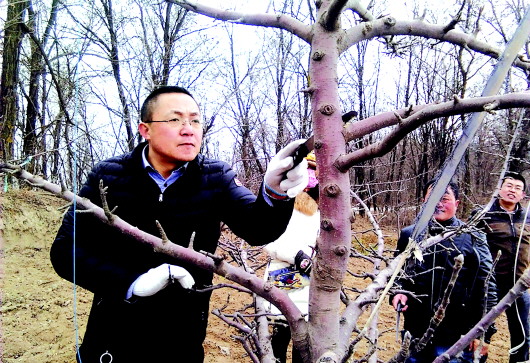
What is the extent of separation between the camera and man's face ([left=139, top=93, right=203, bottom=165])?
1524 mm

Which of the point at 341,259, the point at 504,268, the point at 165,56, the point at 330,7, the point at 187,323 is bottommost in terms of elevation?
the point at 504,268

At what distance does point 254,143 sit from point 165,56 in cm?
372

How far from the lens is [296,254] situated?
2811 mm

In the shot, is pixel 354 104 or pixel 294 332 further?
pixel 354 104

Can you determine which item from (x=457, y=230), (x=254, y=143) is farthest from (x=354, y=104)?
(x=457, y=230)

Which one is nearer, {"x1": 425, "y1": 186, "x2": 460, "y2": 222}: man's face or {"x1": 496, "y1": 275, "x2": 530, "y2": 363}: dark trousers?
{"x1": 425, "y1": 186, "x2": 460, "y2": 222}: man's face

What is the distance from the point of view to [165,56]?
863 centimetres

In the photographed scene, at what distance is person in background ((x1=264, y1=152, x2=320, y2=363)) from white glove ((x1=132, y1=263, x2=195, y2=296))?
1.45 m

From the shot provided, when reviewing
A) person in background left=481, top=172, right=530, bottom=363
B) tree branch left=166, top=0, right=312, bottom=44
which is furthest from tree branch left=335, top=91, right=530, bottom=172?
person in background left=481, top=172, right=530, bottom=363

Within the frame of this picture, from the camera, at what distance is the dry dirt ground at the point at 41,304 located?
13.7ft

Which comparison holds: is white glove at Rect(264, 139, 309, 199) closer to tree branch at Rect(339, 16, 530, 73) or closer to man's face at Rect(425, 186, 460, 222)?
tree branch at Rect(339, 16, 530, 73)

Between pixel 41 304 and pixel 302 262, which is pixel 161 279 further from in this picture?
pixel 41 304

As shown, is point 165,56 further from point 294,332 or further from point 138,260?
point 294,332

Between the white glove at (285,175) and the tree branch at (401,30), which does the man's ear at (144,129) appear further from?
the tree branch at (401,30)
